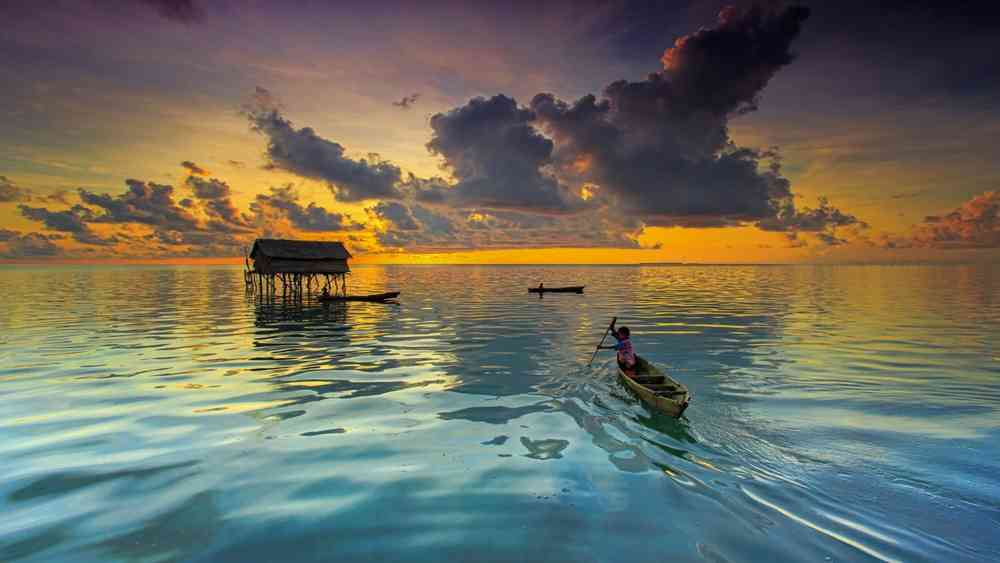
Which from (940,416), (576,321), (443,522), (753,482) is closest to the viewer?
(443,522)

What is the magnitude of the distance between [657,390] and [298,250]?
44.4 metres

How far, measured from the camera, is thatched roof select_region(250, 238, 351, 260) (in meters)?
47.3

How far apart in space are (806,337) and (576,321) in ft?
43.2

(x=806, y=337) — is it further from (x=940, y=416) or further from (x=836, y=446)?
(x=836, y=446)

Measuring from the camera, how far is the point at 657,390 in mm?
12367

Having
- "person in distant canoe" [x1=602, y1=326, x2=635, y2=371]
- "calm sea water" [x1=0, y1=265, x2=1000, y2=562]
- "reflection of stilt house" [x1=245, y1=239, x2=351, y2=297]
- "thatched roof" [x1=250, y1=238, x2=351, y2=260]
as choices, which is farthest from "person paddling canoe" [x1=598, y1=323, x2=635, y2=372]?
→ "thatched roof" [x1=250, y1=238, x2=351, y2=260]

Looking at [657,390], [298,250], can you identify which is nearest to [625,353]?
[657,390]

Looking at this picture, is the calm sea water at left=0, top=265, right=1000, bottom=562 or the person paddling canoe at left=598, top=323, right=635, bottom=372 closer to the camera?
the calm sea water at left=0, top=265, right=1000, bottom=562

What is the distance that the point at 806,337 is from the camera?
80.3ft

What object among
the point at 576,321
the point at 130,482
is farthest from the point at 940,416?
the point at 576,321

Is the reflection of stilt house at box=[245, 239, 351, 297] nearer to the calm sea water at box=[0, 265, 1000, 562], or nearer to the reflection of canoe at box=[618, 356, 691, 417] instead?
the calm sea water at box=[0, 265, 1000, 562]

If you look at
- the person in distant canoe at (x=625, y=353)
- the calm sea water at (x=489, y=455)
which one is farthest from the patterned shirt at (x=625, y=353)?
the calm sea water at (x=489, y=455)

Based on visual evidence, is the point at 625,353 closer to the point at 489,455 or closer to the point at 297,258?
the point at 489,455

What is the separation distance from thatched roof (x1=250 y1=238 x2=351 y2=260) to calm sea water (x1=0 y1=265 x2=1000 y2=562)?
86.8ft
